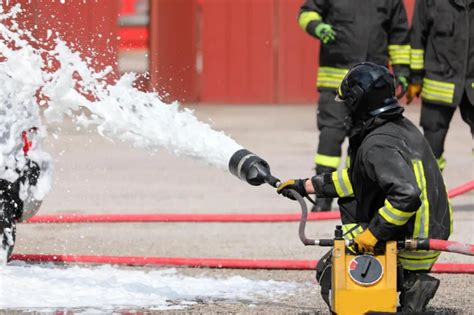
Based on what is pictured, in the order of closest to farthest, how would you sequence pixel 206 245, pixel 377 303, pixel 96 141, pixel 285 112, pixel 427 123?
pixel 377 303 → pixel 206 245 → pixel 427 123 → pixel 96 141 → pixel 285 112

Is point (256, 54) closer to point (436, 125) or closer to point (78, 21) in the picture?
point (78, 21)

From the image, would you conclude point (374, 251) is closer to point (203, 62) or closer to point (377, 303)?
point (377, 303)

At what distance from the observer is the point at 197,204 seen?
9172 mm

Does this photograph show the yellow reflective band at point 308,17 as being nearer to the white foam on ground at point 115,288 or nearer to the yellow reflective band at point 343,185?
the white foam on ground at point 115,288

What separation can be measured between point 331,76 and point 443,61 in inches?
30.3

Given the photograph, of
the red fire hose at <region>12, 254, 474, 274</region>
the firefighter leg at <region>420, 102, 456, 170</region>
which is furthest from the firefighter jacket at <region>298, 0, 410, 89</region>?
the red fire hose at <region>12, 254, 474, 274</region>

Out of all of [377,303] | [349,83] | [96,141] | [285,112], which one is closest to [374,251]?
[377,303]

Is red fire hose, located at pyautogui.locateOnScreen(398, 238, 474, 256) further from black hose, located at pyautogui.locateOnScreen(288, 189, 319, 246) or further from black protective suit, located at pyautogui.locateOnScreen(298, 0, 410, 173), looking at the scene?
black protective suit, located at pyautogui.locateOnScreen(298, 0, 410, 173)

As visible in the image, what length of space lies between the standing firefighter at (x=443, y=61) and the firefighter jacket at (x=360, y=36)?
292 millimetres

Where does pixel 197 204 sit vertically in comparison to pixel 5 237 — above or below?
below

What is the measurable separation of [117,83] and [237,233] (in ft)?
6.79

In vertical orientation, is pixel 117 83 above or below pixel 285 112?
above

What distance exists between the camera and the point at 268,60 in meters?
16.7

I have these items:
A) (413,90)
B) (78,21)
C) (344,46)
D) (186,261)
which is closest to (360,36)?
(344,46)
